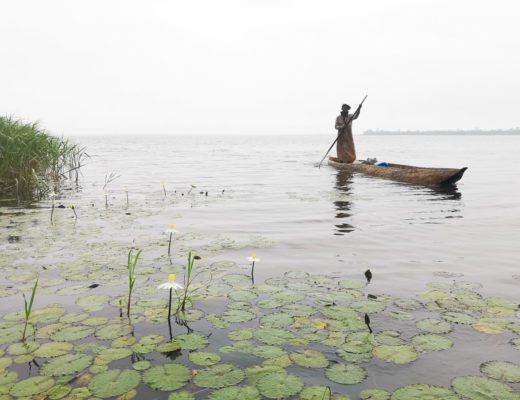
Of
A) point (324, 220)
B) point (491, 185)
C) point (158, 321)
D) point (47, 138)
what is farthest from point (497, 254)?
point (47, 138)

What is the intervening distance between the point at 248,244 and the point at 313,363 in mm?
4235

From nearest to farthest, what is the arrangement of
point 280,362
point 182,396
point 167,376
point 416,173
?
point 182,396 → point 167,376 → point 280,362 → point 416,173

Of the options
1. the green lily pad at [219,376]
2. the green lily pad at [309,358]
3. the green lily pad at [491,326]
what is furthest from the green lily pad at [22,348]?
the green lily pad at [491,326]

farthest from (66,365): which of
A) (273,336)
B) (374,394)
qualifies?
(374,394)

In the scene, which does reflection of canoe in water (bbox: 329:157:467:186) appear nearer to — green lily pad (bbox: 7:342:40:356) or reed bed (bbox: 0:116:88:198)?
reed bed (bbox: 0:116:88:198)

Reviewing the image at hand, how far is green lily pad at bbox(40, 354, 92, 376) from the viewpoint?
9.98ft

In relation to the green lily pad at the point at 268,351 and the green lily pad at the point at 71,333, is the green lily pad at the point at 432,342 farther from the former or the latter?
the green lily pad at the point at 71,333

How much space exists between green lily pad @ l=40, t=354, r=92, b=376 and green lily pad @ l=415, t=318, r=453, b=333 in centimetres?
305

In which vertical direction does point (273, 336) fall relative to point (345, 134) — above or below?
below

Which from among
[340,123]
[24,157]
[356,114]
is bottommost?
[24,157]

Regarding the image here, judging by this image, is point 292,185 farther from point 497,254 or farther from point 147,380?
point 147,380

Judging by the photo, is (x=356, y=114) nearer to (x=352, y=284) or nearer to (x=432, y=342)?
(x=352, y=284)

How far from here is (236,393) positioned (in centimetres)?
278

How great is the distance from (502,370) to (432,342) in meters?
0.59
